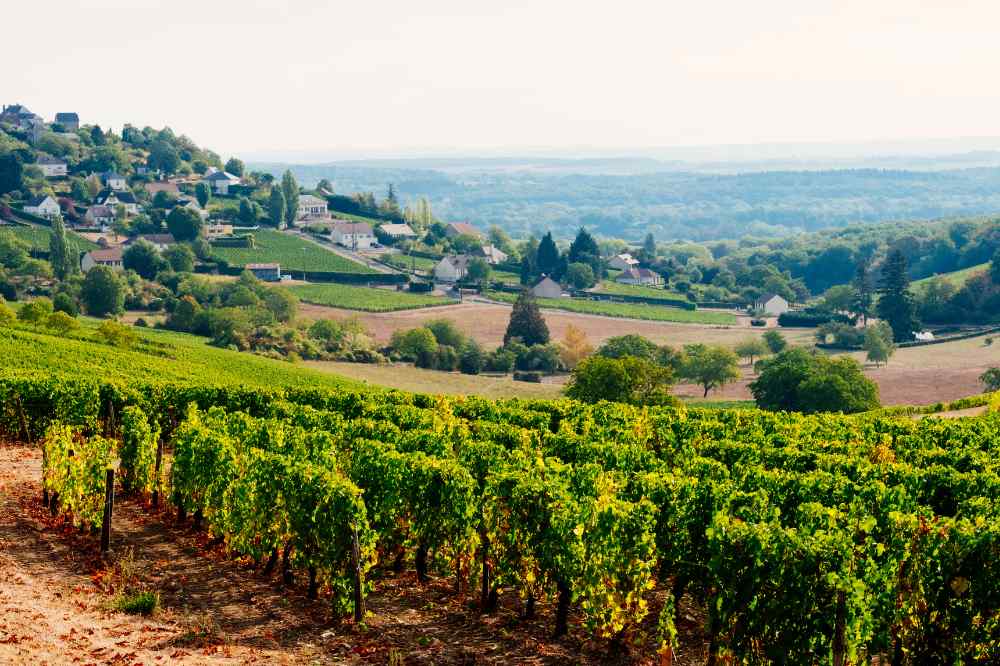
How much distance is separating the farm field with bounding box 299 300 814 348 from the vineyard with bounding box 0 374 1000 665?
96521 millimetres

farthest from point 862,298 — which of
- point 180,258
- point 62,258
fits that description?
point 62,258

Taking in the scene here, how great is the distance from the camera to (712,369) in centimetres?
11069

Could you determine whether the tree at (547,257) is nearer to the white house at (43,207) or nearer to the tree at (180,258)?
the tree at (180,258)

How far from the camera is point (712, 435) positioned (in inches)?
1506

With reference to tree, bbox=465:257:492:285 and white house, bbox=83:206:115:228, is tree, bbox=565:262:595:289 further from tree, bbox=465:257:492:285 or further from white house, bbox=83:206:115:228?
white house, bbox=83:206:115:228

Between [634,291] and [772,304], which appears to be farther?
[634,291]

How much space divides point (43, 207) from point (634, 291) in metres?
107

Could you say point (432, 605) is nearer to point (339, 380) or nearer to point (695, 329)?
point (339, 380)

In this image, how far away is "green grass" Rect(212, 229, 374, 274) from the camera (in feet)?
577

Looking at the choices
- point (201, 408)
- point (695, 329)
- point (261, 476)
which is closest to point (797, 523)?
point (261, 476)

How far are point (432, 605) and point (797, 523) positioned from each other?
28.5ft

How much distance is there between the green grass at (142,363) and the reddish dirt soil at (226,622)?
95.1ft

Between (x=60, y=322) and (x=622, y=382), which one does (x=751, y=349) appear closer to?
(x=622, y=382)

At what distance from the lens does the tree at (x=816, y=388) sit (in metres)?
84.9
